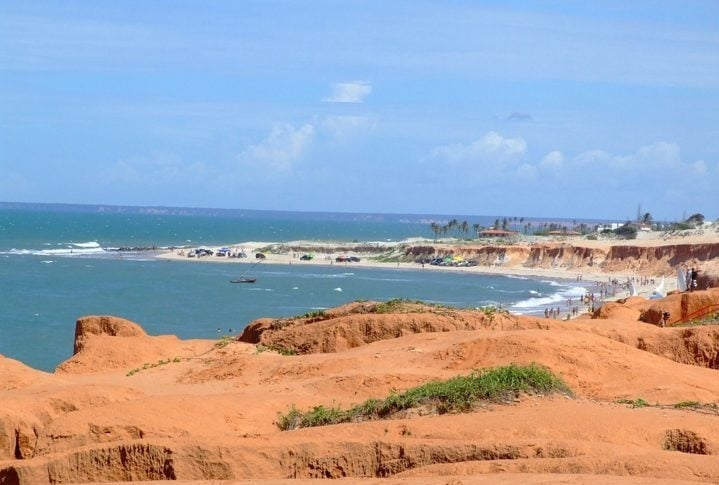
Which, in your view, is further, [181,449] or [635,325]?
[635,325]

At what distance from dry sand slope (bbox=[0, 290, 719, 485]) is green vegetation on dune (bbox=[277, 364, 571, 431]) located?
24 centimetres

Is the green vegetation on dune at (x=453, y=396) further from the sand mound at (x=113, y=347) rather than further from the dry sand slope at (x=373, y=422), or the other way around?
the sand mound at (x=113, y=347)

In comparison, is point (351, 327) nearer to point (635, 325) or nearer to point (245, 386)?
point (245, 386)

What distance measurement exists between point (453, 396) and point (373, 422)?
166 centimetres

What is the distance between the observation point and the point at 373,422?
1229 centimetres

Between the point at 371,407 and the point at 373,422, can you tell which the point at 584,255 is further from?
the point at 373,422

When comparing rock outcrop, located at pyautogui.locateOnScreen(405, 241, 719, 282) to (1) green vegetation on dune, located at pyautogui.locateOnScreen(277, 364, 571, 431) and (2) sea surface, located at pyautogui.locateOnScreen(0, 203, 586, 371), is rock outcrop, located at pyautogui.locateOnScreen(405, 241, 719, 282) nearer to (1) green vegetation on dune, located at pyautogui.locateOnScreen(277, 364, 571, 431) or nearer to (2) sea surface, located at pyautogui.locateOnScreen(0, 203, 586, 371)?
(2) sea surface, located at pyautogui.locateOnScreen(0, 203, 586, 371)

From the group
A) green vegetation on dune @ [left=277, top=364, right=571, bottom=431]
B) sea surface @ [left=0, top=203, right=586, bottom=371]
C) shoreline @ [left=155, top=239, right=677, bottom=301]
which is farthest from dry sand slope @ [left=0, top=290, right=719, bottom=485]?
shoreline @ [left=155, top=239, right=677, bottom=301]

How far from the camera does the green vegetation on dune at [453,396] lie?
531 inches

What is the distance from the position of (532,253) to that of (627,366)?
3436 inches

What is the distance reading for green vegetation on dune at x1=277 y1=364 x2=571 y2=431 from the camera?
1349 centimetres

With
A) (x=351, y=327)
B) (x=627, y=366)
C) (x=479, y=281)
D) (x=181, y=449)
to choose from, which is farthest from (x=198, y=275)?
(x=181, y=449)

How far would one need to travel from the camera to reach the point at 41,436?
12797 millimetres

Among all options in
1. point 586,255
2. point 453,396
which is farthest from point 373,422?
point 586,255
